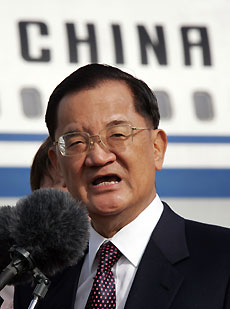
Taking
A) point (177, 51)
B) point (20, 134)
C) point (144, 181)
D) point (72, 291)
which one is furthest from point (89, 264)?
point (177, 51)

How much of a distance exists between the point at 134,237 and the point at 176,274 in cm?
19

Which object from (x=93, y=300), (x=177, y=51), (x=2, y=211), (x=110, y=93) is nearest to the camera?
(x=2, y=211)

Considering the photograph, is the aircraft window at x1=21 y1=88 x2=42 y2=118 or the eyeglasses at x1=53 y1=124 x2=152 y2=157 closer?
the eyeglasses at x1=53 y1=124 x2=152 y2=157

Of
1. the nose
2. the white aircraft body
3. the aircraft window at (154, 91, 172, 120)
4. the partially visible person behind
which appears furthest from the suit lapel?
the aircraft window at (154, 91, 172, 120)

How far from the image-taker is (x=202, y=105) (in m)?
6.22

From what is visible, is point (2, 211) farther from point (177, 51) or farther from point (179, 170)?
point (177, 51)

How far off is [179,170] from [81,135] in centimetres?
388

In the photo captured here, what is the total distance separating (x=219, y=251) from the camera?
1940 mm

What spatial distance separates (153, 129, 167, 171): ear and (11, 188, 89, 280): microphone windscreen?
0.50 meters

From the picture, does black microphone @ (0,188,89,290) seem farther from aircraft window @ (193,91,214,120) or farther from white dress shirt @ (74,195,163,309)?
aircraft window @ (193,91,214,120)

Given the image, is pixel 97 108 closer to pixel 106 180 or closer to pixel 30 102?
pixel 106 180

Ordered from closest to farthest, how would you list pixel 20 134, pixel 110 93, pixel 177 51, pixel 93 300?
1. pixel 93 300
2. pixel 110 93
3. pixel 20 134
4. pixel 177 51

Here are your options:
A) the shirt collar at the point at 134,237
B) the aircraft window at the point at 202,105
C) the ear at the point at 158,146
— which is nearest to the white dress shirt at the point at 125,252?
the shirt collar at the point at 134,237

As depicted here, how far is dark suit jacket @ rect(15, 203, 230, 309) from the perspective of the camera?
1841mm
